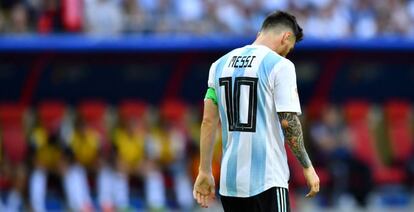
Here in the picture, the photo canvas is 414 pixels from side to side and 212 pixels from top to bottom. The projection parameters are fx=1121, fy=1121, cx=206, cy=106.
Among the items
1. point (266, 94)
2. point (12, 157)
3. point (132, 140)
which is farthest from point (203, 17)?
point (266, 94)

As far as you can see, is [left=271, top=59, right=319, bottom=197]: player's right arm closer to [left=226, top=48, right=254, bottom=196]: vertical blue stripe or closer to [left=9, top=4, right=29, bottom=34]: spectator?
[left=226, top=48, right=254, bottom=196]: vertical blue stripe

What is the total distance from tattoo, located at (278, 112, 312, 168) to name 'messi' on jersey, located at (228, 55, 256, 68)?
388 millimetres

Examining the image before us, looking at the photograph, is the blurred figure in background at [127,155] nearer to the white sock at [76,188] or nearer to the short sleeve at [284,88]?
the white sock at [76,188]

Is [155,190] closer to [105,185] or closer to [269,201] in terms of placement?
[105,185]

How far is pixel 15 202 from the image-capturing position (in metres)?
16.9

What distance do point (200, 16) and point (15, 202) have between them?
438 cm

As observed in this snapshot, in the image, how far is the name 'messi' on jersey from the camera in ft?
23.6

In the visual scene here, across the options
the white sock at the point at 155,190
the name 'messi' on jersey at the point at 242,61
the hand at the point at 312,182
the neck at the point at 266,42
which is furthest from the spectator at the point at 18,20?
the hand at the point at 312,182

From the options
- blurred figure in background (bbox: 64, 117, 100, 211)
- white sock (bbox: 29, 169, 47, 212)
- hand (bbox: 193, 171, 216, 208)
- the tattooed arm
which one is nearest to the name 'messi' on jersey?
the tattooed arm

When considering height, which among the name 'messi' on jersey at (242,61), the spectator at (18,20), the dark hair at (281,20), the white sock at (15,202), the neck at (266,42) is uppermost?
the spectator at (18,20)

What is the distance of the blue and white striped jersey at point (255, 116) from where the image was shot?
7121 millimetres

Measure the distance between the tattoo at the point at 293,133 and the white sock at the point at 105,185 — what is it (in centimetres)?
1014

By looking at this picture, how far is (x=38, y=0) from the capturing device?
58.9ft

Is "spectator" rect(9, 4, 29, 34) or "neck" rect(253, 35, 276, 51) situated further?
"spectator" rect(9, 4, 29, 34)
